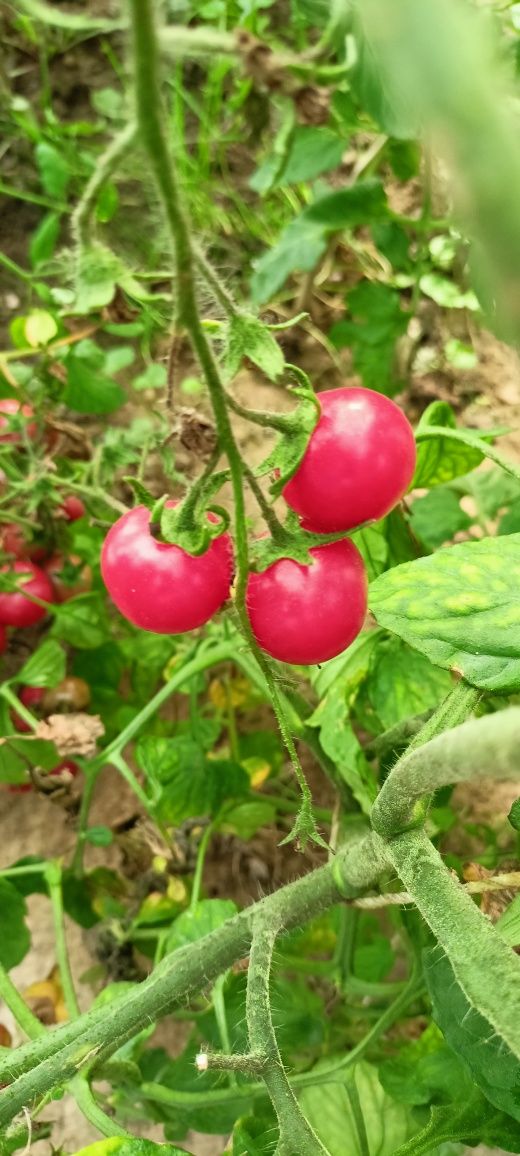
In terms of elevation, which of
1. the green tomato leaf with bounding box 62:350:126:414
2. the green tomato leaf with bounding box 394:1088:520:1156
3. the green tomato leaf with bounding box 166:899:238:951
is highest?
the green tomato leaf with bounding box 62:350:126:414

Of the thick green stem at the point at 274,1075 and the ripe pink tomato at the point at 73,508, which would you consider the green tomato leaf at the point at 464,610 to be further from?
the ripe pink tomato at the point at 73,508

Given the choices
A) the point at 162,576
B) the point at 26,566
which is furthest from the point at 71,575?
the point at 162,576

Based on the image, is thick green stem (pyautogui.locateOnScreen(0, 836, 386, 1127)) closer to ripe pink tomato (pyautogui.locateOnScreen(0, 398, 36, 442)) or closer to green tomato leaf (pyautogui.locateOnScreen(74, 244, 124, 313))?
green tomato leaf (pyautogui.locateOnScreen(74, 244, 124, 313))

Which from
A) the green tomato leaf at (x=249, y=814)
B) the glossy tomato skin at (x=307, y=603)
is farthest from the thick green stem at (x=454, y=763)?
the green tomato leaf at (x=249, y=814)

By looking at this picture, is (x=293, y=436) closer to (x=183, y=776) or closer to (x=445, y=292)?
(x=183, y=776)

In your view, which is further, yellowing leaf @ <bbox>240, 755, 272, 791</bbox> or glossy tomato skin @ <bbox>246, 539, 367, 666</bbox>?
yellowing leaf @ <bbox>240, 755, 272, 791</bbox>

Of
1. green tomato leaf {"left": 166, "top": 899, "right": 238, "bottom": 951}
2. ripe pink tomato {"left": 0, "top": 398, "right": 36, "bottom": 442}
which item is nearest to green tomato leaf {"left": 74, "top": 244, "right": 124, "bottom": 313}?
green tomato leaf {"left": 166, "top": 899, "right": 238, "bottom": 951}

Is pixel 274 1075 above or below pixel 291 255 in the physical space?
below
